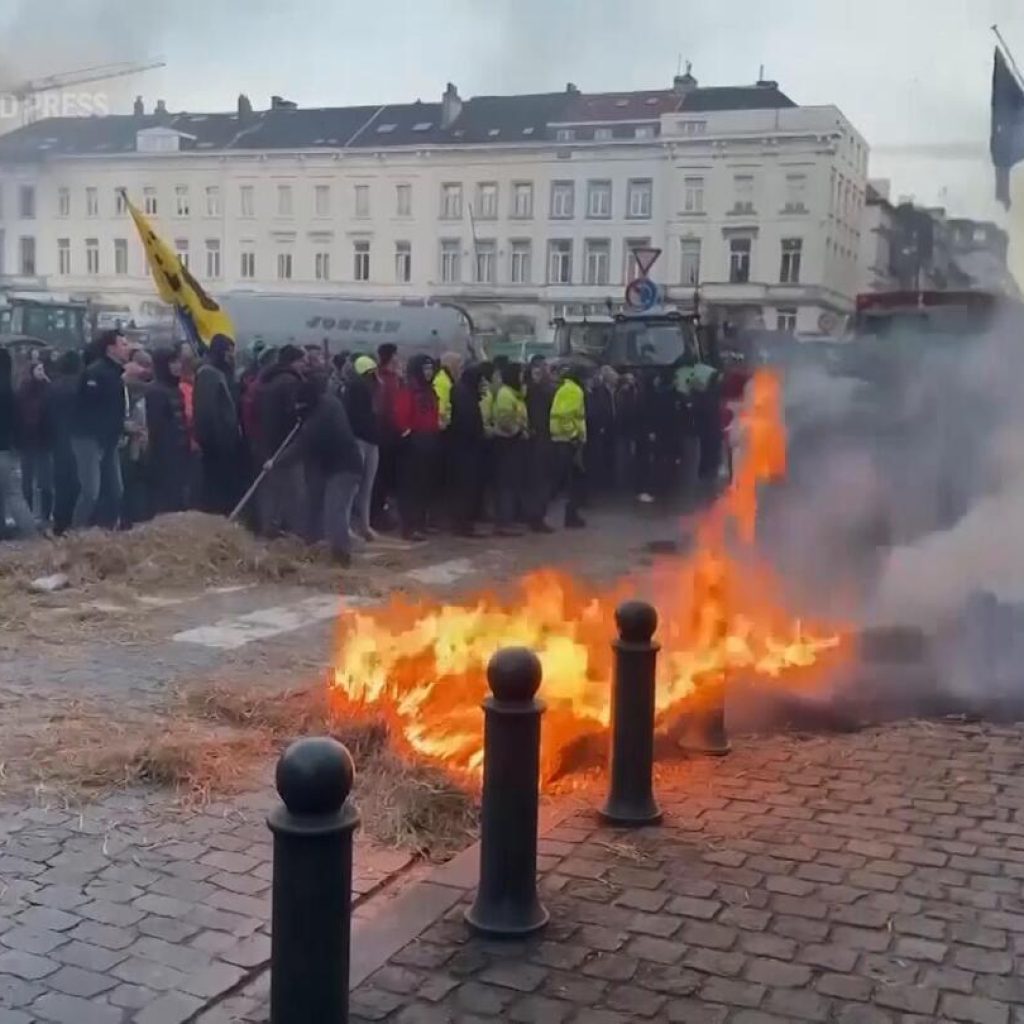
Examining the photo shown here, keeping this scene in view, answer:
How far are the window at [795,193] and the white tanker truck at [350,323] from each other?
10.4 m

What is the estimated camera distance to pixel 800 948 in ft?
12.5

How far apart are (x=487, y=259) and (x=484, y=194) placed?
1.84 m

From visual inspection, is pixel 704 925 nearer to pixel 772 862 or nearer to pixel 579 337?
pixel 772 862

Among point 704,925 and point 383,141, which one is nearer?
point 704,925

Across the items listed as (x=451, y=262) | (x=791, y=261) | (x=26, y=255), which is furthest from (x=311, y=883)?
(x=451, y=262)

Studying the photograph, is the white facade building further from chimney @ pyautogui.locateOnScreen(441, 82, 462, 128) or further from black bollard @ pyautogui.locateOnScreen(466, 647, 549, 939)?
black bollard @ pyautogui.locateOnScreen(466, 647, 549, 939)

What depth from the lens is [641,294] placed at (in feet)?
56.5

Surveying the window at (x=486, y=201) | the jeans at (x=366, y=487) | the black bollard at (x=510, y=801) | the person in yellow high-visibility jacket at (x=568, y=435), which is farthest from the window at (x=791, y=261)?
the black bollard at (x=510, y=801)

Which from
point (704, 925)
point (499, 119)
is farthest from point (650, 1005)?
point (499, 119)

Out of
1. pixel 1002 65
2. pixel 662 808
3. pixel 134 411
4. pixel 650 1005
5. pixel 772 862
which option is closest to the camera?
pixel 650 1005

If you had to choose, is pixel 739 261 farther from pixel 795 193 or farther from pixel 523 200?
pixel 795 193

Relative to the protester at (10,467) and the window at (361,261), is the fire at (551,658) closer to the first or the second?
the protester at (10,467)

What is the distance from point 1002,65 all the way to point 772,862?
8.32 meters

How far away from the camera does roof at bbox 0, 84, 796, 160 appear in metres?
13.1
